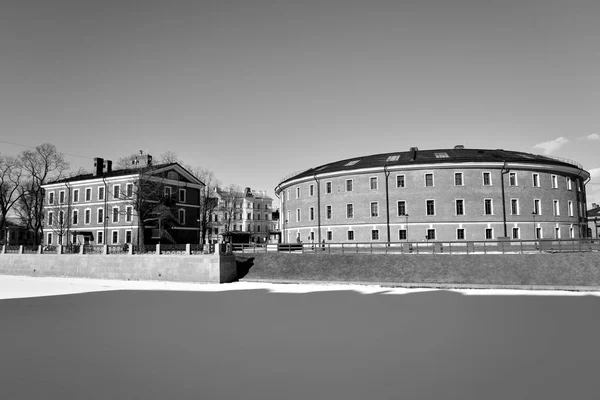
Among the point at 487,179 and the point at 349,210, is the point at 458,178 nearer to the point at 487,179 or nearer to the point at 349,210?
the point at 487,179

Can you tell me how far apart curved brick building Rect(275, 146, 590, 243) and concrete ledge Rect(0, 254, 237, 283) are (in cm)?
1867

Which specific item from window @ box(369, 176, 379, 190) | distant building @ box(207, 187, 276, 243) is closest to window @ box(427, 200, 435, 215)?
window @ box(369, 176, 379, 190)

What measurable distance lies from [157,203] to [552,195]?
4481 centimetres

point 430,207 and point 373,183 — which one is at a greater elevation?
point 373,183

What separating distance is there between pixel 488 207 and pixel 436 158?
7.43 m

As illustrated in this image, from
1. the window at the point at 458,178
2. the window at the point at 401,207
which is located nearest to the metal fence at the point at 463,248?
the window at the point at 401,207

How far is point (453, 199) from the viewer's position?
44.5 m

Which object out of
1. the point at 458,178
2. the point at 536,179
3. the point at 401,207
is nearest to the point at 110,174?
the point at 401,207

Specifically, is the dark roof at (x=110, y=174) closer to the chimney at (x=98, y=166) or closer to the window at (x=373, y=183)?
the chimney at (x=98, y=166)

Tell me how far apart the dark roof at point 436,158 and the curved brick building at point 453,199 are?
11cm

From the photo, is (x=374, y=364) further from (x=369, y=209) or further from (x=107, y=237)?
(x=107, y=237)

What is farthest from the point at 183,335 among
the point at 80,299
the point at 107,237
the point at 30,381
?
the point at 107,237

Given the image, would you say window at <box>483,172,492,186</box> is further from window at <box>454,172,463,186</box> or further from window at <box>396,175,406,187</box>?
window at <box>396,175,406,187</box>

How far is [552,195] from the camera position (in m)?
46.5
